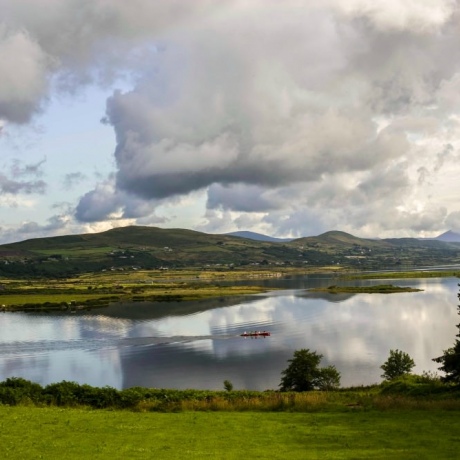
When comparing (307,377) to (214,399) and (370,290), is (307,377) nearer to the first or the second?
(214,399)

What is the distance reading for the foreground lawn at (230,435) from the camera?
59.3ft

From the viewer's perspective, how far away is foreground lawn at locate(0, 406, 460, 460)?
18.1 meters

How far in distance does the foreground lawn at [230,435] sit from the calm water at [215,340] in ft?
118

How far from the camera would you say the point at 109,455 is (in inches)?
714

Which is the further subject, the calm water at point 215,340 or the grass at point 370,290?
the grass at point 370,290

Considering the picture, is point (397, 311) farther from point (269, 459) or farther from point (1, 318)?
point (269, 459)

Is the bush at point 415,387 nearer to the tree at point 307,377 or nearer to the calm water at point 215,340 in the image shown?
the tree at point 307,377

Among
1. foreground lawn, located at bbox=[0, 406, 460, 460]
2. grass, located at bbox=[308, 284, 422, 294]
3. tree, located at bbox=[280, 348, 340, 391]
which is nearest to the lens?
foreground lawn, located at bbox=[0, 406, 460, 460]

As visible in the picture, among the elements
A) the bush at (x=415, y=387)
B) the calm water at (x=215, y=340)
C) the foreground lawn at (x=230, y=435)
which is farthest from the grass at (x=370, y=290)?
the foreground lawn at (x=230, y=435)

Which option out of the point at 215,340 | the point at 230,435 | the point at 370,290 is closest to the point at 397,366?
the point at 230,435

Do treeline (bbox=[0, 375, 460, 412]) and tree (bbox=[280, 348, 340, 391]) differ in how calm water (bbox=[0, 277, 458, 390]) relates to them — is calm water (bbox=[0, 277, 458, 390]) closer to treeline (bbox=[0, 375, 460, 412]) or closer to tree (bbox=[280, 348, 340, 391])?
tree (bbox=[280, 348, 340, 391])

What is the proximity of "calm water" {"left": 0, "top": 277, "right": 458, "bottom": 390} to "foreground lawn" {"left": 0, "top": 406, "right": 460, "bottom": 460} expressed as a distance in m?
36.0

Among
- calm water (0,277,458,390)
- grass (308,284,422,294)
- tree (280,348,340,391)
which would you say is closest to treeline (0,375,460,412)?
tree (280,348,340,391)

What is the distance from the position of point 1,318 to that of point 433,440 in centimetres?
12737
